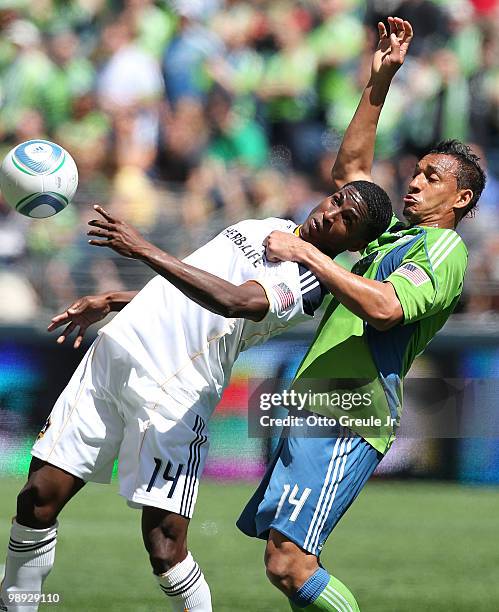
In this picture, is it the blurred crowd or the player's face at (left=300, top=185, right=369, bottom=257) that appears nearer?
the player's face at (left=300, top=185, right=369, bottom=257)

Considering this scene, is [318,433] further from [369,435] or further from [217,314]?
[217,314]

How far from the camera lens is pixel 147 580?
7.40 meters

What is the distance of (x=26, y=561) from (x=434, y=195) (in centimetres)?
246

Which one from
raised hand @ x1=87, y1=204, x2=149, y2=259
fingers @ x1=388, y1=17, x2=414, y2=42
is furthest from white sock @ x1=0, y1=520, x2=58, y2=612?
fingers @ x1=388, y1=17, x2=414, y2=42

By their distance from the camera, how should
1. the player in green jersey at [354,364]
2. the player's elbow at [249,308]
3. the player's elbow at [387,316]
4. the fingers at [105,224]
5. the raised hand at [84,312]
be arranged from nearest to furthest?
the fingers at [105,224]
the player's elbow at [249,308]
the player's elbow at [387,316]
the player in green jersey at [354,364]
the raised hand at [84,312]

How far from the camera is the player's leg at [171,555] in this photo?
5.08 metres

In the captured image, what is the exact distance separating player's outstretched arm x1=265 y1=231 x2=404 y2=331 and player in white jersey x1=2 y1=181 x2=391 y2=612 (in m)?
0.10

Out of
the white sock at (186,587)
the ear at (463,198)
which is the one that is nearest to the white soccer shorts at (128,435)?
the white sock at (186,587)

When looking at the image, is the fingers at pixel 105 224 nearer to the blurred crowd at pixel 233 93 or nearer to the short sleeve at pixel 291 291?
the short sleeve at pixel 291 291

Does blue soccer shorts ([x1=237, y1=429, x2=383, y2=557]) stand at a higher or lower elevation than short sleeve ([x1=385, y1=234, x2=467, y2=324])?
lower

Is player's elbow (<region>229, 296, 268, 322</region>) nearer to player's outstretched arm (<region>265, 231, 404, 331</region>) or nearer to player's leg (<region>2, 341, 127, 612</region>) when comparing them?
player's outstretched arm (<region>265, 231, 404, 331</region>)

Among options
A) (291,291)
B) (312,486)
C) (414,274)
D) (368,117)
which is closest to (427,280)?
(414,274)

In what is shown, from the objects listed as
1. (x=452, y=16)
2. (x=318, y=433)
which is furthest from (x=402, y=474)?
(x=318, y=433)

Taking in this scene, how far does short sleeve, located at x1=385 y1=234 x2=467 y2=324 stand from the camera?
496 centimetres
